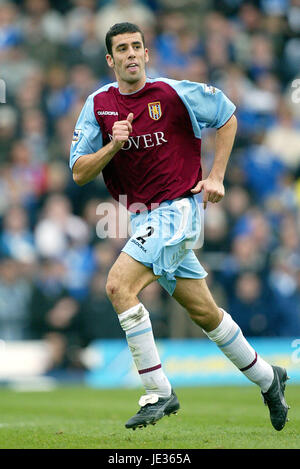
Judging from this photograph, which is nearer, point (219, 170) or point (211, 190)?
point (211, 190)

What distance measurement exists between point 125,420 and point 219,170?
2702 millimetres

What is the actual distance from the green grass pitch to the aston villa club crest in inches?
92.2

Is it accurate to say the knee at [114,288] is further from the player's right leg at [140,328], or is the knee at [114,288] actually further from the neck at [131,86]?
the neck at [131,86]

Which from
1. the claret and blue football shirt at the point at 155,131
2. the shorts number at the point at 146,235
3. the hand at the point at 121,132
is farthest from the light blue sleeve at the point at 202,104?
the shorts number at the point at 146,235

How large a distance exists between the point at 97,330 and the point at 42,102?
4395mm

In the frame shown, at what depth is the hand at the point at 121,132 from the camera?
6.08 meters

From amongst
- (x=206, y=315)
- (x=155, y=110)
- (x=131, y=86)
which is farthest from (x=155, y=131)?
(x=206, y=315)

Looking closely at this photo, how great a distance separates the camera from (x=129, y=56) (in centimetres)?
647

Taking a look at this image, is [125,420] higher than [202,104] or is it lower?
lower

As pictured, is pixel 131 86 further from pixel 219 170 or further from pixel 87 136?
pixel 219 170

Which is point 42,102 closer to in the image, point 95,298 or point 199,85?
point 95,298

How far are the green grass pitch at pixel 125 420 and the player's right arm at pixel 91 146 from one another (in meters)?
1.90

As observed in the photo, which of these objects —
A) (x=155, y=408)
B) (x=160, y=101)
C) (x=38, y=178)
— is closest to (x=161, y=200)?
(x=160, y=101)
